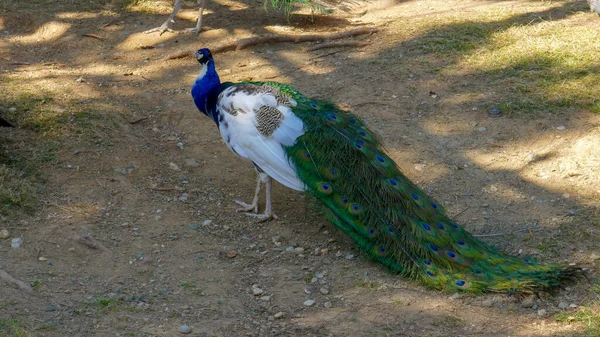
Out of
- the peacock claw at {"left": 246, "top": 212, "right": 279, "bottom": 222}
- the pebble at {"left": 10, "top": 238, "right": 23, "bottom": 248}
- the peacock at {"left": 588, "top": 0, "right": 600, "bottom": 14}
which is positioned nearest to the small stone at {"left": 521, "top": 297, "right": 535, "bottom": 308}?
the peacock claw at {"left": 246, "top": 212, "right": 279, "bottom": 222}

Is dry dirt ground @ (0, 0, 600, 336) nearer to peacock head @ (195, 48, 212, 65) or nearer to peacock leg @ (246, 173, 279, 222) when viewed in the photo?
peacock leg @ (246, 173, 279, 222)

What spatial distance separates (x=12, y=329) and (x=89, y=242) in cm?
119

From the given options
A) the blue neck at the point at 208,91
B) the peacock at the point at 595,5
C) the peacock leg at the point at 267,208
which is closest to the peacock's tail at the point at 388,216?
the peacock leg at the point at 267,208

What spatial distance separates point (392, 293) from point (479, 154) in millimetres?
2186

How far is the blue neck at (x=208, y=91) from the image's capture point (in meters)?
5.41

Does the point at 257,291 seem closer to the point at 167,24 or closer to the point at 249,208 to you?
the point at 249,208

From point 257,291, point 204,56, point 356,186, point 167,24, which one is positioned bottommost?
point 257,291

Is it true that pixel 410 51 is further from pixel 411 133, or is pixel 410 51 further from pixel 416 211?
pixel 416 211

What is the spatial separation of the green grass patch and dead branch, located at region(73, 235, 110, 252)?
1.08m

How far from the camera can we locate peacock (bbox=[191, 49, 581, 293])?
13.9 ft

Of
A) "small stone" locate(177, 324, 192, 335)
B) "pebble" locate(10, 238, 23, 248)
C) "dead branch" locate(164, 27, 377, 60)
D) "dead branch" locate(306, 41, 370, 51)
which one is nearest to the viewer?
"small stone" locate(177, 324, 192, 335)

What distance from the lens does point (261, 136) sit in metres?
5.04

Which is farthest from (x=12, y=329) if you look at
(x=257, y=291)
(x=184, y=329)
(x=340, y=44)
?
(x=340, y=44)

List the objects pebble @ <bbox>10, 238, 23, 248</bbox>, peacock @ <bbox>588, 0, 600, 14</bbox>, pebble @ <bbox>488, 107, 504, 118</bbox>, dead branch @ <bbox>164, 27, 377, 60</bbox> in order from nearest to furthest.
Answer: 1. pebble @ <bbox>10, 238, 23, 248</bbox>
2. pebble @ <bbox>488, 107, 504, 118</bbox>
3. dead branch @ <bbox>164, 27, 377, 60</bbox>
4. peacock @ <bbox>588, 0, 600, 14</bbox>
